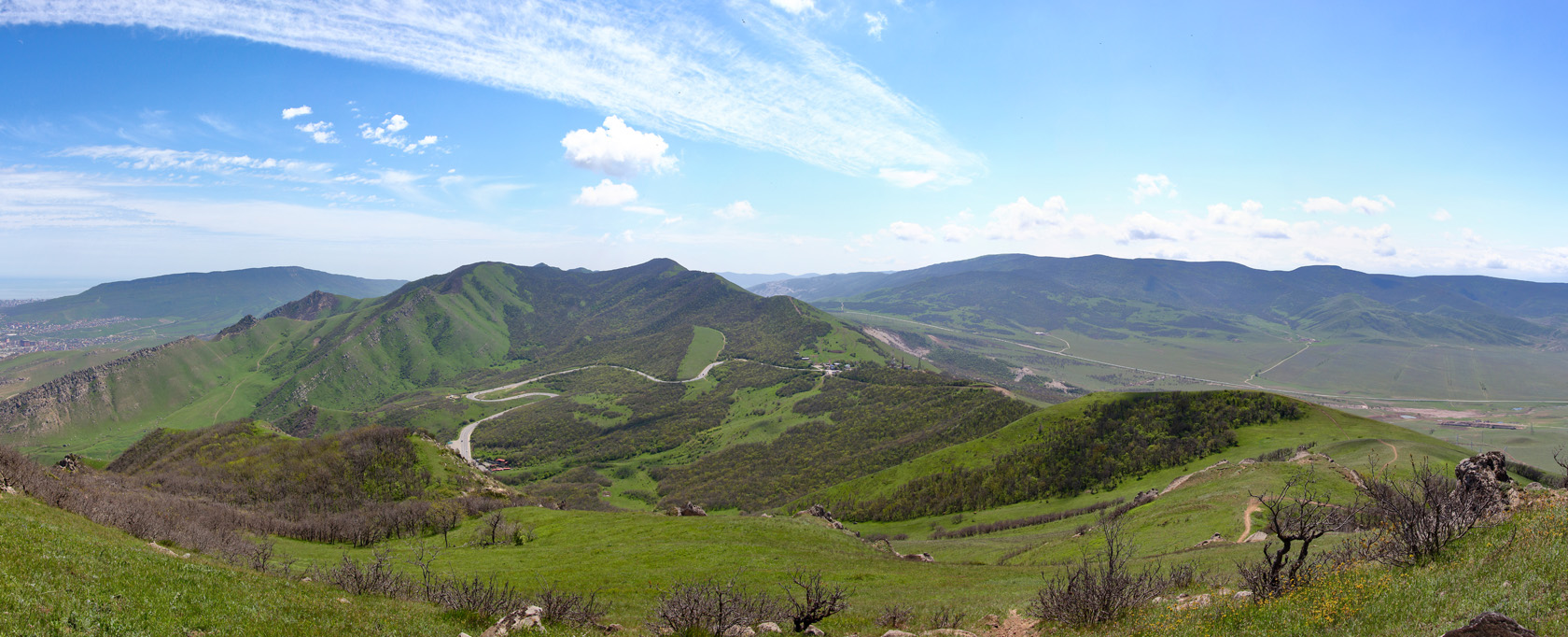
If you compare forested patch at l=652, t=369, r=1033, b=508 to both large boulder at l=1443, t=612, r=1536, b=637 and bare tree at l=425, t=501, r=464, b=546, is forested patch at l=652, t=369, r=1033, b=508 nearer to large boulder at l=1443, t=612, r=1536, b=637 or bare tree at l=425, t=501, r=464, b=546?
bare tree at l=425, t=501, r=464, b=546

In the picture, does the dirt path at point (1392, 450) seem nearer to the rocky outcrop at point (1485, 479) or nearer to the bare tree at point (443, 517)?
the rocky outcrop at point (1485, 479)

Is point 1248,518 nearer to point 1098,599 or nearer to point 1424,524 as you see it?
point 1424,524

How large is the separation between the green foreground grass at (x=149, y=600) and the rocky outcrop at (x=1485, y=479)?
110ft

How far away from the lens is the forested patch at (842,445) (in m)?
126

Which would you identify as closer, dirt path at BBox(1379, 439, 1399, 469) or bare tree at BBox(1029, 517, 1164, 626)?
bare tree at BBox(1029, 517, 1164, 626)

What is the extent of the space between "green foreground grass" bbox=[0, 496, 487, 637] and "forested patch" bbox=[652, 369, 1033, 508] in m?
103

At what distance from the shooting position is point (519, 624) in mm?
17000

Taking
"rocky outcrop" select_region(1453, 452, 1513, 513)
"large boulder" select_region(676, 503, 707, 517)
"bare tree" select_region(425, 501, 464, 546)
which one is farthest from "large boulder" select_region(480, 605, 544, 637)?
"bare tree" select_region(425, 501, 464, 546)

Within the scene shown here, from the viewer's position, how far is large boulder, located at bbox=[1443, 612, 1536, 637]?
9.04 meters

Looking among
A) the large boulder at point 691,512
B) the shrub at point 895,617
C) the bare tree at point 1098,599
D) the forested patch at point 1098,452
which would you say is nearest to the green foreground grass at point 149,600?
the shrub at point 895,617

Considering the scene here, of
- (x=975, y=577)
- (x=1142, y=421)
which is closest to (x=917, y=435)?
(x=1142, y=421)

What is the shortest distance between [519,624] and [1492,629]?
860 inches

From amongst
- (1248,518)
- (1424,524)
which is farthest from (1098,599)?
(1248,518)

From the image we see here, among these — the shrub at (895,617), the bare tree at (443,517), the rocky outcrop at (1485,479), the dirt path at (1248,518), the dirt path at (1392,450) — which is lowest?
the bare tree at (443,517)
